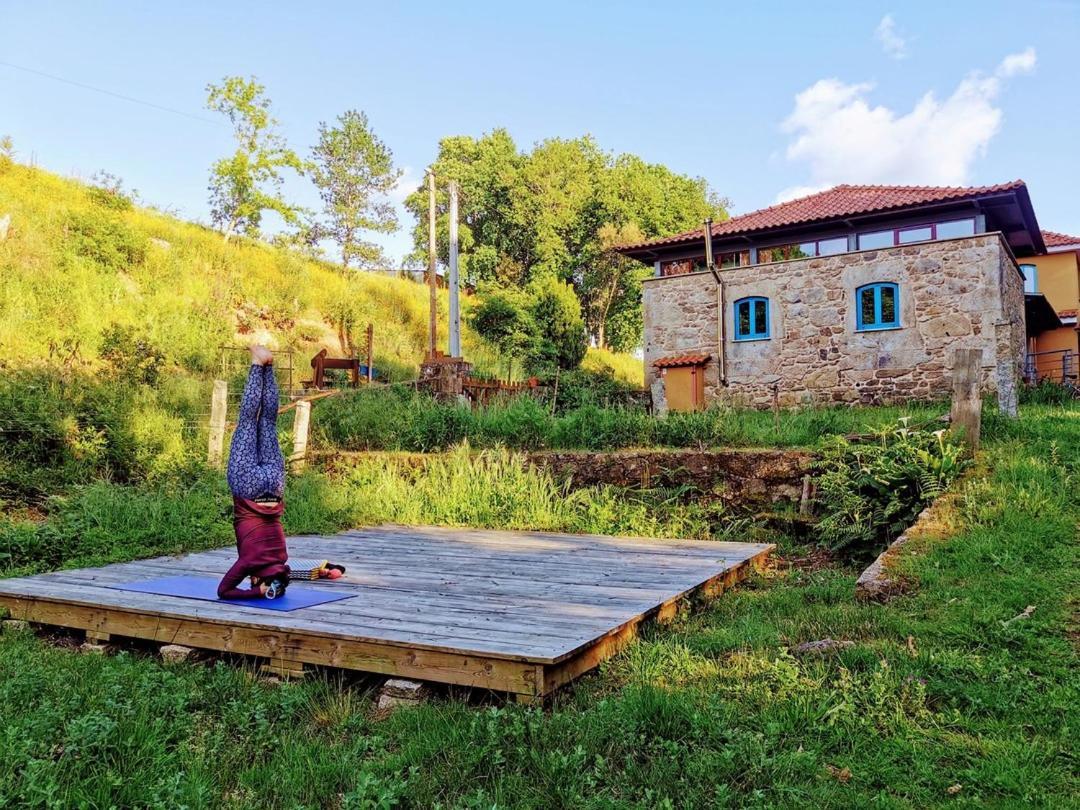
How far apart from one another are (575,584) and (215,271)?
18627 mm

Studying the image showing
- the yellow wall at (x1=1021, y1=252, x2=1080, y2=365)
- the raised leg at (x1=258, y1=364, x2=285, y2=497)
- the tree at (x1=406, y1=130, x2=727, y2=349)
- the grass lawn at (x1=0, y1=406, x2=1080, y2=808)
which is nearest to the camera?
the grass lawn at (x1=0, y1=406, x2=1080, y2=808)

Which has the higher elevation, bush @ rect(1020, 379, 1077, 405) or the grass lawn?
bush @ rect(1020, 379, 1077, 405)

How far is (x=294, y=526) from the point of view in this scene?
7762 mm

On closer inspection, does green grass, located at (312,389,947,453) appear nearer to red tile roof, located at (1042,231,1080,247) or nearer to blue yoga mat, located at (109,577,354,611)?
blue yoga mat, located at (109,577,354,611)

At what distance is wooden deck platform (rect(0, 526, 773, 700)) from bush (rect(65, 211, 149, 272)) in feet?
43.2

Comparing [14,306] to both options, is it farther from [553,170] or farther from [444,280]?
[553,170]

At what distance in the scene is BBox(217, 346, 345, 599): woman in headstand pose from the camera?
4.59m

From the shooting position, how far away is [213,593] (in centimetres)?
476

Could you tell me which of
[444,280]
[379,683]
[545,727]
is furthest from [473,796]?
[444,280]

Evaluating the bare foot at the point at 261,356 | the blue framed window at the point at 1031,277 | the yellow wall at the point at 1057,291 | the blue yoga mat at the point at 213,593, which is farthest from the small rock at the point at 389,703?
the blue framed window at the point at 1031,277

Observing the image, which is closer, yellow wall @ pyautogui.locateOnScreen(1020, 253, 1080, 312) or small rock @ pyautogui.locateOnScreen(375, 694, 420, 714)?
small rock @ pyautogui.locateOnScreen(375, 694, 420, 714)

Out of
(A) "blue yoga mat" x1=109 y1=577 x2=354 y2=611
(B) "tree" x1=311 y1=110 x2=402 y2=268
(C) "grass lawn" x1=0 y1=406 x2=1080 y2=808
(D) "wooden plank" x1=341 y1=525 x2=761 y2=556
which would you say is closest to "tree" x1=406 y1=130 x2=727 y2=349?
(B) "tree" x1=311 y1=110 x2=402 y2=268

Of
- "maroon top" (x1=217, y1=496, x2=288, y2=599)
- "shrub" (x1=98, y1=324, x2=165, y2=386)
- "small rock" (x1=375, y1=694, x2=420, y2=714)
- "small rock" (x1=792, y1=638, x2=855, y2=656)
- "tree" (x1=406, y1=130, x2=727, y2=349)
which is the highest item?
"tree" (x1=406, y1=130, x2=727, y2=349)

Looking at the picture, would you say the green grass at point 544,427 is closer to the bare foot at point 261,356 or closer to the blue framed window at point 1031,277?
the bare foot at point 261,356
